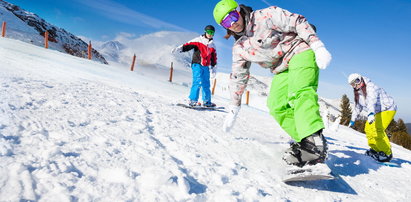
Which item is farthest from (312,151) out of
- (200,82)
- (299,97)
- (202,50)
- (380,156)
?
(202,50)

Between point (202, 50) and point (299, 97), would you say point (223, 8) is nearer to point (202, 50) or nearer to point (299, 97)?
point (299, 97)

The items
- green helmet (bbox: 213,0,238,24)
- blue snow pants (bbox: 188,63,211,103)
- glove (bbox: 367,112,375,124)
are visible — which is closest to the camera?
green helmet (bbox: 213,0,238,24)

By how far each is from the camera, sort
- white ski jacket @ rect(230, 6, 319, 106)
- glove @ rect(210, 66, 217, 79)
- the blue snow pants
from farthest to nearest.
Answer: glove @ rect(210, 66, 217, 79)
the blue snow pants
white ski jacket @ rect(230, 6, 319, 106)

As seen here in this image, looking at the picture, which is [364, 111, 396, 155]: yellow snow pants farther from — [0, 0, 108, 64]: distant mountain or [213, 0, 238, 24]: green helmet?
[0, 0, 108, 64]: distant mountain

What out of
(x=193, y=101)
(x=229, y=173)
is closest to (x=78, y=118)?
(x=229, y=173)

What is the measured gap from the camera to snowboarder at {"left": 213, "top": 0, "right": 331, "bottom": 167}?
1.92 m

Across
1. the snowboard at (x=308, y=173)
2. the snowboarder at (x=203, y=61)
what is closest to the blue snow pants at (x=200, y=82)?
the snowboarder at (x=203, y=61)

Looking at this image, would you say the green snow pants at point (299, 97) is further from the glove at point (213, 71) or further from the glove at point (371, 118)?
the glove at point (213, 71)

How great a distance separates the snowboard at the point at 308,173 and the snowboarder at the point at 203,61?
3.54 m

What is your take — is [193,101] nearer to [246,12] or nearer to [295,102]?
[246,12]

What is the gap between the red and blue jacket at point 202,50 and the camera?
5434 millimetres

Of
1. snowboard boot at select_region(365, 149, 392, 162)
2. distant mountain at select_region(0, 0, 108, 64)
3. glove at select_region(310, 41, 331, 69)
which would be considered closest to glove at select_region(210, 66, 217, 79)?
snowboard boot at select_region(365, 149, 392, 162)

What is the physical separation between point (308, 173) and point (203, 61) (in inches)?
155

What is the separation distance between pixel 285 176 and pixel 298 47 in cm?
118
